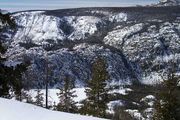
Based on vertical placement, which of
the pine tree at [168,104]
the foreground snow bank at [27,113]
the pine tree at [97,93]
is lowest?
the pine tree at [97,93]

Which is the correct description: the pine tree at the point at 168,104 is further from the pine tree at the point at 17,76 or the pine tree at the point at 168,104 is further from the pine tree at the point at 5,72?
the pine tree at the point at 5,72

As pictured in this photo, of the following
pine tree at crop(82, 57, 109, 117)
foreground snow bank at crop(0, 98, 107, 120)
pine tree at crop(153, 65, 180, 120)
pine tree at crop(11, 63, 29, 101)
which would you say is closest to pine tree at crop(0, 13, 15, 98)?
pine tree at crop(11, 63, 29, 101)

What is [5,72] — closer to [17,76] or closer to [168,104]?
[17,76]

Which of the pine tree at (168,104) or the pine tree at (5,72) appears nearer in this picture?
the pine tree at (5,72)

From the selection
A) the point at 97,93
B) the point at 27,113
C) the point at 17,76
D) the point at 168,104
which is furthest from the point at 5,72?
the point at 97,93

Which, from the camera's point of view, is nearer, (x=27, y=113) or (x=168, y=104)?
(x=27, y=113)

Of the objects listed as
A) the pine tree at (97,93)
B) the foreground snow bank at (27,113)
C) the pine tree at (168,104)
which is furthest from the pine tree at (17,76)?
the pine tree at (97,93)

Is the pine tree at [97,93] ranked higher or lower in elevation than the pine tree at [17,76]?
lower

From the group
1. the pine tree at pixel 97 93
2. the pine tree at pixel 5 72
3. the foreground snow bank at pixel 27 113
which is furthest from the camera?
the pine tree at pixel 97 93
